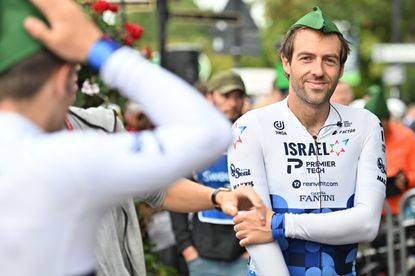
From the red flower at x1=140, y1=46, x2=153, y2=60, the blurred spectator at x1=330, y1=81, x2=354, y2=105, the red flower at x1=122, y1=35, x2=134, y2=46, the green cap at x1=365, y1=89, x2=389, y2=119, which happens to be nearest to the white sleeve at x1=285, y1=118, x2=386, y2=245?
the red flower at x1=122, y1=35, x2=134, y2=46

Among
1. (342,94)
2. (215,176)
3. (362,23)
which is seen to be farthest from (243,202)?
(362,23)

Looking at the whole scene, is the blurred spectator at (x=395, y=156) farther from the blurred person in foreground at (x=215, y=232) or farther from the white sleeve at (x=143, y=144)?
the white sleeve at (x=143, y=144)

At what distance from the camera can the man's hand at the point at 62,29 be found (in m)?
2.51

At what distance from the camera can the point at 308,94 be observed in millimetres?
4523

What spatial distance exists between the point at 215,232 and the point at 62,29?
4.59m

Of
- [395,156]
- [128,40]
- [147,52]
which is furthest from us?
[395,156]

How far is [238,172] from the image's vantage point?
4422mm

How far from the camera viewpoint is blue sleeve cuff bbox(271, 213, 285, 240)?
166 inches

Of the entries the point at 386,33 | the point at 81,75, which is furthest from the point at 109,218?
the point at 386,33

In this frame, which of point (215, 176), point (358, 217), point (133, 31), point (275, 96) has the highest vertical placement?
point (133, 31)

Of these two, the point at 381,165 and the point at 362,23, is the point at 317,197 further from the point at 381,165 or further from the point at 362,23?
the point at 362,23

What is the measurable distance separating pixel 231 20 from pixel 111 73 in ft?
31.3

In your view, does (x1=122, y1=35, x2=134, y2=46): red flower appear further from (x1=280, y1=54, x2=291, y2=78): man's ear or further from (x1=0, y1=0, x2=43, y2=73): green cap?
(x1=0, y1=0, x2=43, y2=73): green cap

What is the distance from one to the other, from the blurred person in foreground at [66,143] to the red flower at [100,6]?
172 inches
